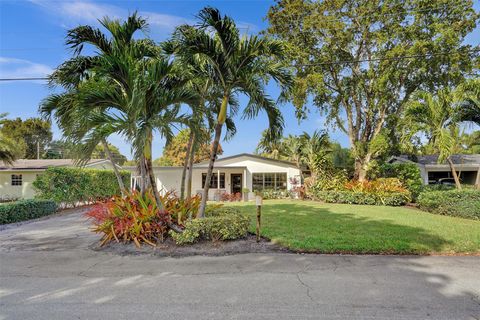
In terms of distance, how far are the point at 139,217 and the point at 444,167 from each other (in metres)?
22.7

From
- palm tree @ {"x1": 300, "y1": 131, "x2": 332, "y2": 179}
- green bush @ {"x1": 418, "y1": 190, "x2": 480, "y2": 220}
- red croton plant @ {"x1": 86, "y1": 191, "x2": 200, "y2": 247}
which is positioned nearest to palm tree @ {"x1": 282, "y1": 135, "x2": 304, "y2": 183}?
palm tree @ {"x1": 300, "y1": 131, "x2": 332, "y2": 179}

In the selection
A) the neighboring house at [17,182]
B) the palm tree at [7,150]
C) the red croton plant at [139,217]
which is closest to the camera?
the red croton plant at [139,217]

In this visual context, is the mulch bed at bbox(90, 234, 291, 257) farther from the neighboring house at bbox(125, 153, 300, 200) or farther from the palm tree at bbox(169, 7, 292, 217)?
the neighboring house at bbox(125, 153, 300, 200)

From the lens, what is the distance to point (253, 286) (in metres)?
4.49

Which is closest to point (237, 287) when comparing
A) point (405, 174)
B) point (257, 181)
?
point (405, 174)

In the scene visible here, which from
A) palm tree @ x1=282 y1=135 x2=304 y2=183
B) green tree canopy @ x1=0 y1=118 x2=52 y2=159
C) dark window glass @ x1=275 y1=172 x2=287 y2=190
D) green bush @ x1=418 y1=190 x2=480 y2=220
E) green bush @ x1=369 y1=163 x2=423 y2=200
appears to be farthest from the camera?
green tree canopy @ x1=0 y1=118 x2=52 y2=159

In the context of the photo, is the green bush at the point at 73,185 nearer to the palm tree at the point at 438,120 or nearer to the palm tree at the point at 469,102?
the palm tree at the point at 438,120

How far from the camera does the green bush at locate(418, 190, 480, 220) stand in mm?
11938

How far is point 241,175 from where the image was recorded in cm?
2397

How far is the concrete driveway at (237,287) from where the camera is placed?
3.66 metres

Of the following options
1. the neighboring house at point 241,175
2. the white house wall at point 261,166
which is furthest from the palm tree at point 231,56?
the white house wall at point 261,166

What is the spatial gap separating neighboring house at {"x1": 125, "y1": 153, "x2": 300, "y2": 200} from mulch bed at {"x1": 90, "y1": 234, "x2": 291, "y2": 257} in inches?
588

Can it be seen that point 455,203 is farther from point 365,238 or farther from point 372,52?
point 372,52

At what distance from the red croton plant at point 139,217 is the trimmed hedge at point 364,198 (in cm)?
1308
